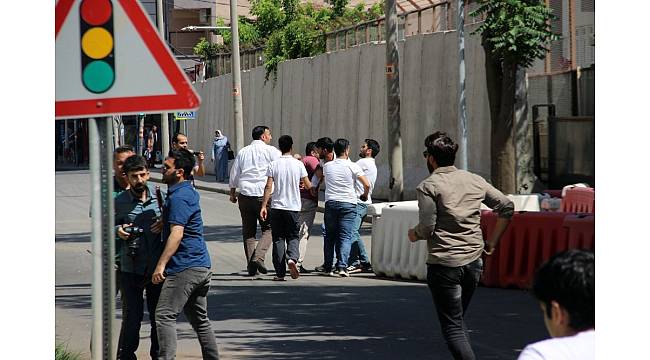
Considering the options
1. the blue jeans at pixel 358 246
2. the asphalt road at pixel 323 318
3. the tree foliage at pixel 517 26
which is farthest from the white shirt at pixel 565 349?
the tree foliage at pixel 517 26

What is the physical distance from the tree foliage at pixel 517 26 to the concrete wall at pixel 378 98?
7741 mm

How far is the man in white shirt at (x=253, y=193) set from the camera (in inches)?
599

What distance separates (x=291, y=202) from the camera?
1482cm

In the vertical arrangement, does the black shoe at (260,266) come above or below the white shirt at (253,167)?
below

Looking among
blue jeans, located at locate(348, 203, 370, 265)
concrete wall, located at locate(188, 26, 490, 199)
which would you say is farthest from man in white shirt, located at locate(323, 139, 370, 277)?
concrete wall, located at locate(188, 26, 490, 199)

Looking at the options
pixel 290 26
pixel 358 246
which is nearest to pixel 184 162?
pixel 358 246

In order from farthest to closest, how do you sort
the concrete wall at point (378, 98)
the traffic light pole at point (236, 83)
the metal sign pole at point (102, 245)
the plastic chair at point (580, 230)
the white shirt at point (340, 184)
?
the traffic light pole at point (236, 83) → the concrete wall at point (378, 98) → the white shirt at point (340, 184) → the plastic chair at point (580, 230) → the metal sign pole at point (102, 245)

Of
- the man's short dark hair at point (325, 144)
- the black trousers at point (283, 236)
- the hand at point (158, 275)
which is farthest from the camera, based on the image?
the man's short dark hair at point (325, 144)

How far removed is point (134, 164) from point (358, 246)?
7.75 meters

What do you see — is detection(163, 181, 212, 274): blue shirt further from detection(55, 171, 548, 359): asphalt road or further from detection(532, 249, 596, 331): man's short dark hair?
detection(532, 249, 596, 331): man's short dark hair

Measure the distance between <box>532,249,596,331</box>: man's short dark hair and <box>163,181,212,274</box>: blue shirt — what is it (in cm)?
447

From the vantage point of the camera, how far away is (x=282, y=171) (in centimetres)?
1483

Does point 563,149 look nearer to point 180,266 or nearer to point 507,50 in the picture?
point 507,50

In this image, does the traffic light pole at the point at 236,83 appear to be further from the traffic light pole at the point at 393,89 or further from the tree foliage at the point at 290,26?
the traffic light pole at the point at 393,89
